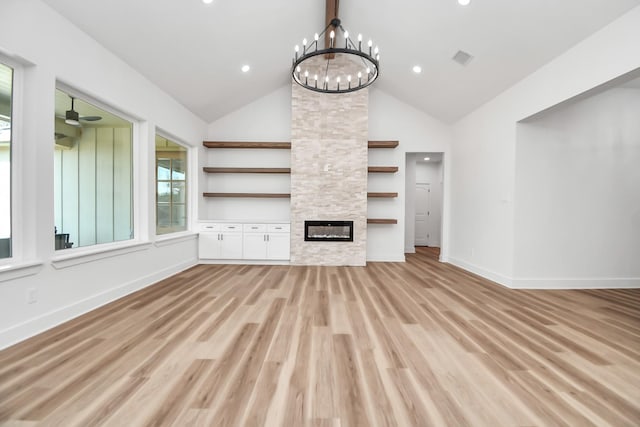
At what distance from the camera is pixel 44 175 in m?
2.37

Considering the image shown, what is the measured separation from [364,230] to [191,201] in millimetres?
3434

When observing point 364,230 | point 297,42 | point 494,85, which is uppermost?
point 297,42

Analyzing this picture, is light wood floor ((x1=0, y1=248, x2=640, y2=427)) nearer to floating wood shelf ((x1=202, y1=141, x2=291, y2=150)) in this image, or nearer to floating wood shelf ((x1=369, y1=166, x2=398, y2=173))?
floating wood shelf ((x1=369, y1=166, x2=398, y2=173))

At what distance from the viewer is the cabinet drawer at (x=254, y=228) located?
17.4 feet

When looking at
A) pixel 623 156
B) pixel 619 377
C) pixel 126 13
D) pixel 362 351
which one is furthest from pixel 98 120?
pixel 623 156

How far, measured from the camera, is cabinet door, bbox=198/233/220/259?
5281 mm

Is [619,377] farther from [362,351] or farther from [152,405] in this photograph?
[152,405]

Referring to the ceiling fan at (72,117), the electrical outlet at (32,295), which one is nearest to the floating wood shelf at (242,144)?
the ceiling fan at (72,117)

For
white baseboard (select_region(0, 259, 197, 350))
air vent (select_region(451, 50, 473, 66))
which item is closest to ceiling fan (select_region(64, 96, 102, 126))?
white baseboard (select_region(0, 259, 197, 350))

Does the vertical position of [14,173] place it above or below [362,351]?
above

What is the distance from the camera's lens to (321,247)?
5.39 metres

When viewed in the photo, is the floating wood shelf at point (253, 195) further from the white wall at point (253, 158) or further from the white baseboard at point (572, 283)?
the white baseboard at point (572, 283)

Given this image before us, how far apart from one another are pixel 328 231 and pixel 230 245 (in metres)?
1.92

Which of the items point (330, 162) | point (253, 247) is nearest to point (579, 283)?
point (330, 162)
